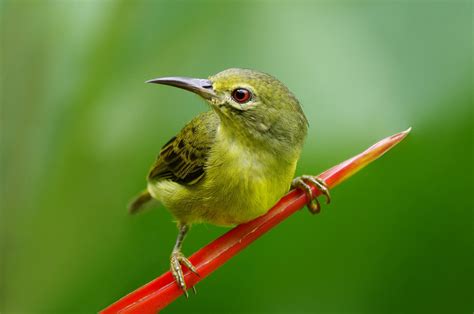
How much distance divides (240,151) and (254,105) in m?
0.19

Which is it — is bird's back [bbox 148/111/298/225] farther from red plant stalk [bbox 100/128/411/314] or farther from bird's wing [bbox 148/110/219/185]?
red plant stalk [bbox 100/128/411/314]

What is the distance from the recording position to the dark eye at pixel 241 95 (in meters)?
2.02

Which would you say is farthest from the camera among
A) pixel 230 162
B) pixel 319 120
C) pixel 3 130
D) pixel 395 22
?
pixel 395 22

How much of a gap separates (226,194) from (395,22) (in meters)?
0.99

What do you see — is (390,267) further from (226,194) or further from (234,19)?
(234,19)

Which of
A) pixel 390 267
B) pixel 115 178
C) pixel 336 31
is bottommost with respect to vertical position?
pixel 390 267

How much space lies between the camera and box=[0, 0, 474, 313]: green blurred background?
6.70 ft

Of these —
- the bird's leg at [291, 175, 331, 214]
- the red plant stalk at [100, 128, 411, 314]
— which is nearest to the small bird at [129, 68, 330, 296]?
the bird's leg at [291, 175, 331, 214]

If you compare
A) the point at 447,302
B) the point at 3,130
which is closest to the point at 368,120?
the point at 447,302

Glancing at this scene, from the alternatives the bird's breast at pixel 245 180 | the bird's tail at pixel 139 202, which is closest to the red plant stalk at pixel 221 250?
the bird's breast at pixel 245 180

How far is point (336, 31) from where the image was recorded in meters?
2.49

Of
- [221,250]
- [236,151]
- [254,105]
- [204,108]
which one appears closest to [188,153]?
[204,108]

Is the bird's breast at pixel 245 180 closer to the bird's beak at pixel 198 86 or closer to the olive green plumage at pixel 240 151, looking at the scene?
the olive green plumage at pixel 240 151

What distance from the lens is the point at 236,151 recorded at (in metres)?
2.19
